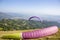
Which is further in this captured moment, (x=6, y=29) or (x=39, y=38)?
(x=6, y=29)

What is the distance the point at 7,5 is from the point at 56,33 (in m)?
0.52

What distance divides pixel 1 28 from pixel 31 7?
0.34 meters

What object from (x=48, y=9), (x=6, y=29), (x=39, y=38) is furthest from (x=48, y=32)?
(x=6, y=29)

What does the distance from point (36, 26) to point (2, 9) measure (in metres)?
0.36

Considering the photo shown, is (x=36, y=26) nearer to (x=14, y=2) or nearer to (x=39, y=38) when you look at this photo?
(x=39, y=38)

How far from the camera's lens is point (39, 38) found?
1.21m

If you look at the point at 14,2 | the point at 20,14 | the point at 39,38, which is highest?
the point at 14,2

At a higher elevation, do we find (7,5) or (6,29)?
(7,5)

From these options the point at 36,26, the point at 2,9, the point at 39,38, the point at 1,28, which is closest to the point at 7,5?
the point at 2,9

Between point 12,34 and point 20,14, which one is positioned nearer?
point 12,34

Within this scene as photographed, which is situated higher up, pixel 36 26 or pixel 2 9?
pixel 2 9

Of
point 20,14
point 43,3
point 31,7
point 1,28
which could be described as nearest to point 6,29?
point 1,28

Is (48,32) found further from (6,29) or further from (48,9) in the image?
(6,29)

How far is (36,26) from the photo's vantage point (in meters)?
1.36
